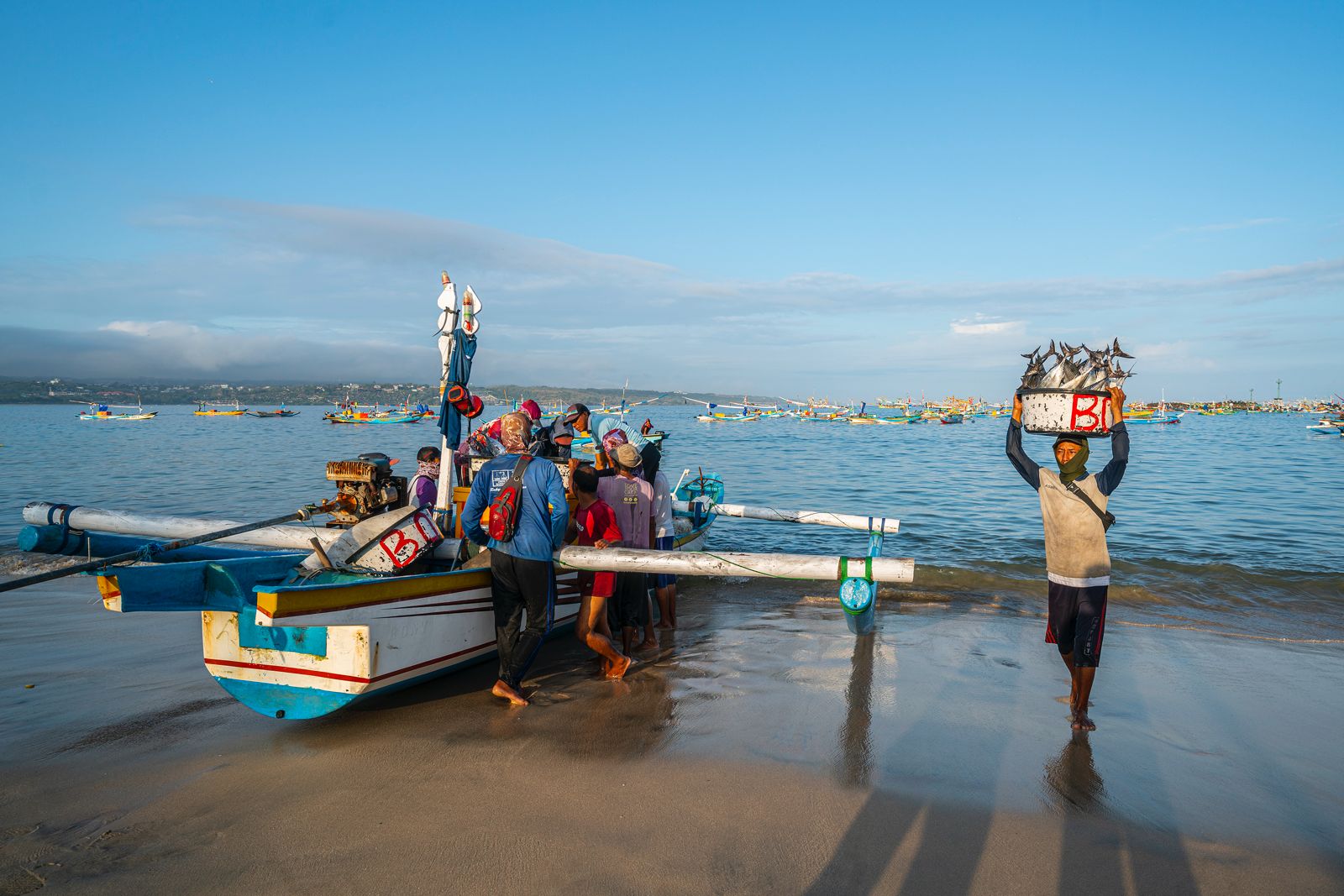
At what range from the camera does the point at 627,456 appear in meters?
6.49

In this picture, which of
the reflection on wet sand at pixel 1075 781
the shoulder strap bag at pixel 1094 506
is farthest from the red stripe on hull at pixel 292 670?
the shoulder strap bag at pixel 1094 506

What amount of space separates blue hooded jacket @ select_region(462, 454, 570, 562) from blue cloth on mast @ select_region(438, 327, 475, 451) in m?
1.79

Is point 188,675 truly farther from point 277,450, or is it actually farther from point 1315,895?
point 277,450

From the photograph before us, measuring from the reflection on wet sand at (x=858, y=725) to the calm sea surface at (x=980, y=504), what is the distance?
3.69 metres

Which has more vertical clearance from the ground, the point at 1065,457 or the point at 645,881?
the point at 1065,457

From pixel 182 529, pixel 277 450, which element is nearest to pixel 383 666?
pixel 182 529

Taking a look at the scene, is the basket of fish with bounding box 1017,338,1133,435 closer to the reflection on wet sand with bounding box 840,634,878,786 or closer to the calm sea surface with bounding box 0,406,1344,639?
the reflection on wet sand with bounding box 840,634,878,786

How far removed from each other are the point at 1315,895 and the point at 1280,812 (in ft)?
2.84

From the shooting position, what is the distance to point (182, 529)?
7020mm

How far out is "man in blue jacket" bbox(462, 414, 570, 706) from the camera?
5.35 meters

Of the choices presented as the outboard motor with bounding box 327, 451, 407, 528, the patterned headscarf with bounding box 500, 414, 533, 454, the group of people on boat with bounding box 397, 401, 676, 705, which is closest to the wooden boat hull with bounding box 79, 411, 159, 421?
the outboard motor with bounding box 327, 451, 407, 528

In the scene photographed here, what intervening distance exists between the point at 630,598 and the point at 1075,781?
3.66 m

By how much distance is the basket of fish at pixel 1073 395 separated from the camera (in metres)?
4.79

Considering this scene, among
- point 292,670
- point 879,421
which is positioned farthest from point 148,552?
point 879,421
